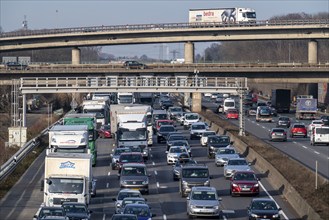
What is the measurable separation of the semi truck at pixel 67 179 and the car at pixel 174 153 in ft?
59.0

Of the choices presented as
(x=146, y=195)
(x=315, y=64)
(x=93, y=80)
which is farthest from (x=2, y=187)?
(x=315, y=64)

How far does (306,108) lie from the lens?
101 meters

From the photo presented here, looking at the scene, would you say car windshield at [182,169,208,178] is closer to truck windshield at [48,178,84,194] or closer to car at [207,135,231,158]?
truck windshield at [48,178,84,194]

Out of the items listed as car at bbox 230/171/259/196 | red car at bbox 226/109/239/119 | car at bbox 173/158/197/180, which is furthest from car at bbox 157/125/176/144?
car at bbox 230/171/259/196

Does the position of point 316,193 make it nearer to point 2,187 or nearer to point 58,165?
point 58,165

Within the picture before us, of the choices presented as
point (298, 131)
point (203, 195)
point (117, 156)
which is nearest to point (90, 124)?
point (117, 156)

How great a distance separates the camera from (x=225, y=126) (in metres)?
83.4

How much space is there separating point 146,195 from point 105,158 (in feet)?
58.6

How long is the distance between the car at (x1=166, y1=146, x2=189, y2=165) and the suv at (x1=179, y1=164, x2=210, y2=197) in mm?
12155

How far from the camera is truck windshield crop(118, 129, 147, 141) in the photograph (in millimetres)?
62906

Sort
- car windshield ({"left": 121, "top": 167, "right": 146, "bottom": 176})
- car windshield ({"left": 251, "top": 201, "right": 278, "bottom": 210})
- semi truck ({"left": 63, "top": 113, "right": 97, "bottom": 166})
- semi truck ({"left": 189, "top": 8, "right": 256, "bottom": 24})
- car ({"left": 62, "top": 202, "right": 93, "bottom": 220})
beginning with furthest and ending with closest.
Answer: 1. semi truck ({"left": 189, "top": 8, "right": 256, "bottom": 24})
2. semi truck ({"left": 63, "top": 113, "right": 97, "bottom": 166})
3. car windshield ({"left": 121, "top": 167, "right": 146, "bottom": 176})
4. car windshield ({"left": 251, "top": 201, "right": 278, "bottom": 210})
5. car ({"left": 62, "top": 202, "right": 93, "bottom": 220})

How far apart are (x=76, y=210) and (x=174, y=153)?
24.8 meters

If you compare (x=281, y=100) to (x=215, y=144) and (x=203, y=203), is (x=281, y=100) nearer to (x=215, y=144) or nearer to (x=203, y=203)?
(x=215, y=144)

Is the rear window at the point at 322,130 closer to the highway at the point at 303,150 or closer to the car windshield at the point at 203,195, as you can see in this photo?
the highway at the point at 303,150
